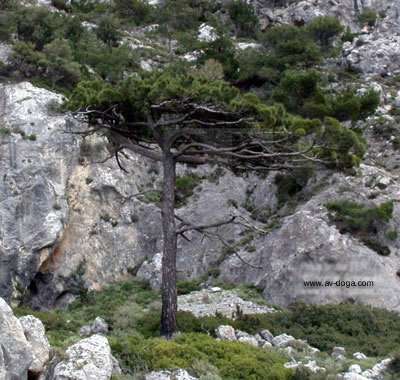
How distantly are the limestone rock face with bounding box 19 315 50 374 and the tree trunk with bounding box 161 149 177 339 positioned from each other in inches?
264

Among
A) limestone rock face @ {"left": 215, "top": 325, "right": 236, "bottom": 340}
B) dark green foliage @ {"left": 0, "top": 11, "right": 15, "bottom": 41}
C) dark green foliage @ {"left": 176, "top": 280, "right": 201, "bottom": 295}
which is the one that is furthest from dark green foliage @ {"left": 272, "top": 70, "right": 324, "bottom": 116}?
limestone rock face @ {"left": 215, "top": 325, "right": 236, "bottom": 340}

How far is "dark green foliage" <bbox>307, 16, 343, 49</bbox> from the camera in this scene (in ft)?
151

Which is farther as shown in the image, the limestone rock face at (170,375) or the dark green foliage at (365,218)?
the dark green foliage at (365,218)

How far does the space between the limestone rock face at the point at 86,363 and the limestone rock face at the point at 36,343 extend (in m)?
0.29

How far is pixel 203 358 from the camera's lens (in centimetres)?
1209

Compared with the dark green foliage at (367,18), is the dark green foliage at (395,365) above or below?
below

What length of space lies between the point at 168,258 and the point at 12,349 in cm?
885

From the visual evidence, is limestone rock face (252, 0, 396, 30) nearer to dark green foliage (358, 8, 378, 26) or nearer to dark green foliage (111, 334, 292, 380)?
dark green foliage (358, 8, 378, 26)

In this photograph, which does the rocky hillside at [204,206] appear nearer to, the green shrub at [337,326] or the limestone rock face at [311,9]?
the green shrub at [337,326]

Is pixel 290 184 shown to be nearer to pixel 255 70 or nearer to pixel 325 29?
pixel 255 70

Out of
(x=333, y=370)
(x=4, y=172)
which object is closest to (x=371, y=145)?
(x=4, y=172)

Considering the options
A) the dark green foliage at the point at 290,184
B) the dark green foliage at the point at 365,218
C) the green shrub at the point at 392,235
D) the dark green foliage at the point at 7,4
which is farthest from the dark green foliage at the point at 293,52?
the green shrub at the point at 392,235

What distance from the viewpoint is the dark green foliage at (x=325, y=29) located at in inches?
1809

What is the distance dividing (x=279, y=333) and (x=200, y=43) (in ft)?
95.0
